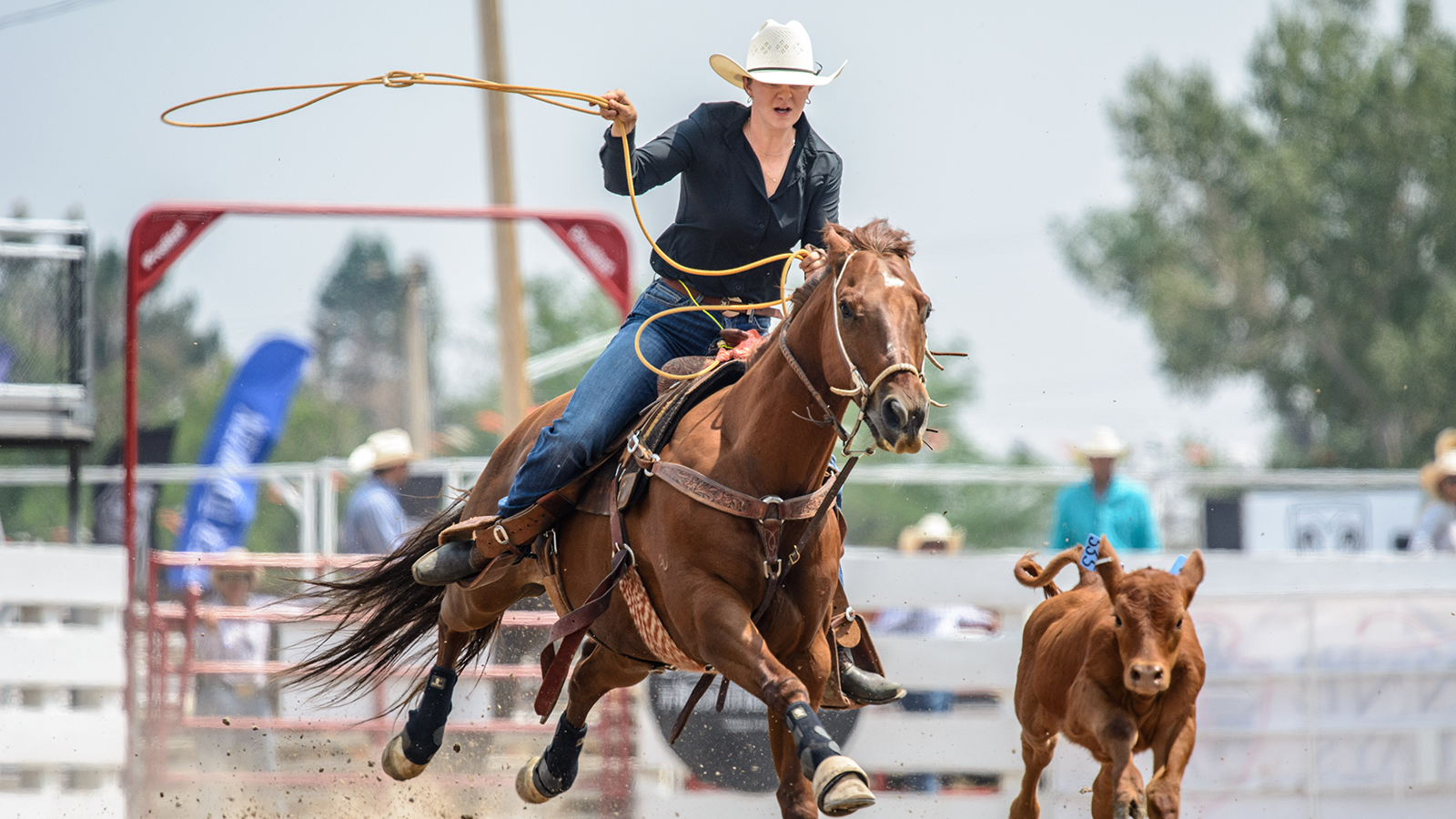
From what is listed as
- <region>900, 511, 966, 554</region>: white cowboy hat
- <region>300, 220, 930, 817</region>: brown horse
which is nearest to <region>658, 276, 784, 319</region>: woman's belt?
<region>300, 220, 930, 817</region>: brown horse

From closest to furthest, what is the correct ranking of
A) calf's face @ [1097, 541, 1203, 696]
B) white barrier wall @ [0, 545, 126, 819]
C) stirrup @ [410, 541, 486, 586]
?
calf's face @ [1097, 541, 1203, 696], stirrup @ [410, 541, 486, 586], white barrier wall @ [0, 545, 126, 819]

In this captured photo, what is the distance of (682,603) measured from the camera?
15.6 feet

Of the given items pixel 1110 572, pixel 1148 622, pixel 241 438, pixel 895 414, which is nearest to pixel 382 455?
pixel 241 438

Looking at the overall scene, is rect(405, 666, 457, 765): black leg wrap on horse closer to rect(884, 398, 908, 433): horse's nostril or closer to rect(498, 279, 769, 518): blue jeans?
rect(498, 279, 769, 518): blue jeans

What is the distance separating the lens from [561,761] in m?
→ 6.24

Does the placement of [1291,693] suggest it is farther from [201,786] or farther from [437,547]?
[201,786]

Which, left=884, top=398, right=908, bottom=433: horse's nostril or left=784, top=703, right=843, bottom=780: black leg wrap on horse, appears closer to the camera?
left=884, top=398, right=908, bottom=433: horse's nostril

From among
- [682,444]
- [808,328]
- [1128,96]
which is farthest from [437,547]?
[1128,96]

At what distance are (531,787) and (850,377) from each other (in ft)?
9.42

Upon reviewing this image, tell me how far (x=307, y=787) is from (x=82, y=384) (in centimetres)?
300

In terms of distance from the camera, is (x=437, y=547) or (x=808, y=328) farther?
(x=437, y=547)

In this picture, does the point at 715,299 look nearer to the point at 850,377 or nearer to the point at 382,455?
the point at 850,377

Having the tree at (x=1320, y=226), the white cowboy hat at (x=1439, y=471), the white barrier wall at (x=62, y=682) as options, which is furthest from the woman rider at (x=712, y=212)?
the tree at (x=1320, y=226)

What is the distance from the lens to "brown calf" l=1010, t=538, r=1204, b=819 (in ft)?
18.5
